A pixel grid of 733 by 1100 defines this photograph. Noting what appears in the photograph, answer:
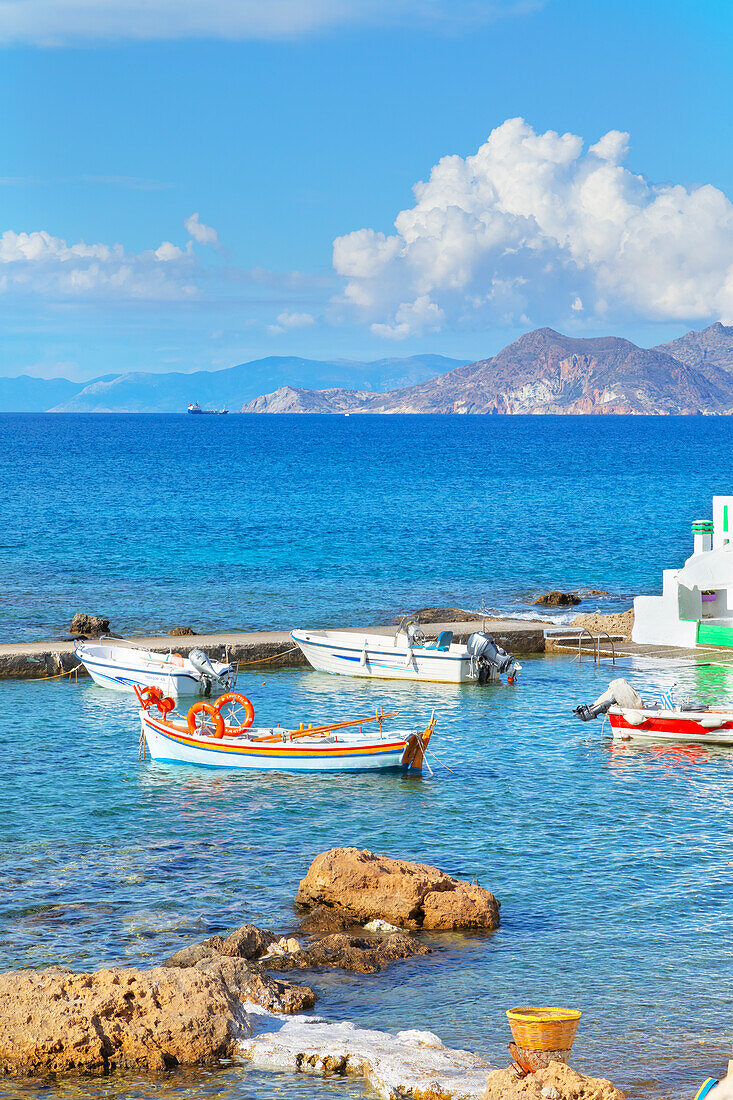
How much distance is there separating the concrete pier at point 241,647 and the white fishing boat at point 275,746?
31.4ft

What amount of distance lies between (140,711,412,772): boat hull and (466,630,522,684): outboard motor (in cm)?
960

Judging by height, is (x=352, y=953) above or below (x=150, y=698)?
below

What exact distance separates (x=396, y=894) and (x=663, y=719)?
12.7m

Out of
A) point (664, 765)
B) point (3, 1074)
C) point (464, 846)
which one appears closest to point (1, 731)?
point (464, 846)

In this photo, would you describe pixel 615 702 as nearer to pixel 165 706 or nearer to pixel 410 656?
pixel 410 656

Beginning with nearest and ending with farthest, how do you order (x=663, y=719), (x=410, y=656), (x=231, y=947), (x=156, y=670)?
(x=231, y=947), (x=663, y=719), (x=156, y=670), (x=410, y=656)

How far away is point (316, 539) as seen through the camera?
71812 millimetres

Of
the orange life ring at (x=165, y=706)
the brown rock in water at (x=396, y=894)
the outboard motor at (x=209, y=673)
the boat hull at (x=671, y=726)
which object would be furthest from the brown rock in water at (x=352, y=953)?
the outboard motor at (x=209, y=673)

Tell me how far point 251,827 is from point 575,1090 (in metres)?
11.8

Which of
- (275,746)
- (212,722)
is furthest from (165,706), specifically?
(275,746)

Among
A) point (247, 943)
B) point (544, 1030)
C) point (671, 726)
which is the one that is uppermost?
point (671, 726)

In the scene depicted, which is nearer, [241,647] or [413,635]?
[413,635]

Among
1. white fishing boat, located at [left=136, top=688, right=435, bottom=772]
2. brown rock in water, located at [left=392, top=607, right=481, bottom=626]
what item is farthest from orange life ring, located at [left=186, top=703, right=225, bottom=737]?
brown rock in water, located at [left=392, top=607, right=481, bottom=626]

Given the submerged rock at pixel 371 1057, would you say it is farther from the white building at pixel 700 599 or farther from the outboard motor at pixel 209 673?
the white building at pixel 700 599
